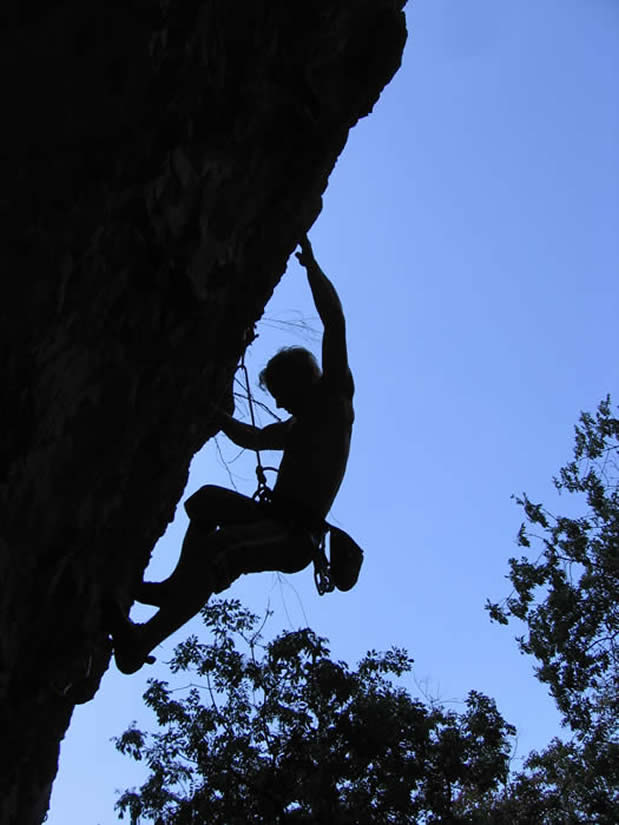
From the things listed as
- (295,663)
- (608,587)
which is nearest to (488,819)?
(295,663)

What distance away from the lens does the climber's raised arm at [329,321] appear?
12.6 ft

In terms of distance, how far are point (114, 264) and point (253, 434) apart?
6.91ft

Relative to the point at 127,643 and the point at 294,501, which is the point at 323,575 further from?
the point at 127,643

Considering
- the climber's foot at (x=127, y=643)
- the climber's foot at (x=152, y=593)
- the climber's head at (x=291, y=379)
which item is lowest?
the climber's foot at (x=127, y=643)

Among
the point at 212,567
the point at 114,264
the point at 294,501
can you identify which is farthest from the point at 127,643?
the point at 114,264

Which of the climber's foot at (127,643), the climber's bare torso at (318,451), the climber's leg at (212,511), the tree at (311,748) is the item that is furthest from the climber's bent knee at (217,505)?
the tree at (311,748)

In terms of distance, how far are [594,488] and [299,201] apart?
44.5 feet

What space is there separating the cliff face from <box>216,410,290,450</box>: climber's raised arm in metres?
0.81

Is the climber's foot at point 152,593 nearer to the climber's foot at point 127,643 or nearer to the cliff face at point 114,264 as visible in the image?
the cliff face at point 114,264

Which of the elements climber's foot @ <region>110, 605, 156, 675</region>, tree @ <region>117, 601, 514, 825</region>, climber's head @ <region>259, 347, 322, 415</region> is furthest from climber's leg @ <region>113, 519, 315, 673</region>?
tree @ <region>117, 601, 514, 825</region>

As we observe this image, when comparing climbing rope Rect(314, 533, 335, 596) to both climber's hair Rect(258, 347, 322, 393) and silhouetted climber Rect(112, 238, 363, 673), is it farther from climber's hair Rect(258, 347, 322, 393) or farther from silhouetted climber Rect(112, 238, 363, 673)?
climber's hair Rect(258, 347, 322, 393)

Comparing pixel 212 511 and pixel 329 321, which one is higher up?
pixel 329 321

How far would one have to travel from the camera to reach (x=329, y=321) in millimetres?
3830

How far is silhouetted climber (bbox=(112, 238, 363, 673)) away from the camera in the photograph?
343cm
